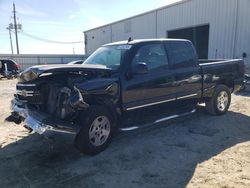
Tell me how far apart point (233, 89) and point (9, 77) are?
18275mm

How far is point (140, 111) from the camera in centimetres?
581

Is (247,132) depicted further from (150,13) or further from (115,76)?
(150,13)

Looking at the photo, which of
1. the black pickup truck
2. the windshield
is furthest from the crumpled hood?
the windshield

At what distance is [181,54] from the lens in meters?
6.73

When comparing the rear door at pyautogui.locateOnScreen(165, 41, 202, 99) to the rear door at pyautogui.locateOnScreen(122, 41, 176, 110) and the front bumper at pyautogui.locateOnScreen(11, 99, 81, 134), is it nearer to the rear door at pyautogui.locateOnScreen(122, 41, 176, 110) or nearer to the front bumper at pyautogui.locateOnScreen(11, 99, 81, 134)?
the rear door at pyautogui.locateOnScreen(122, 41, 176, 110)

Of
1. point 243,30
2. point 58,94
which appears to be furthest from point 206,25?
point 58,94

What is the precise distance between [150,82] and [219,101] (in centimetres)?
281

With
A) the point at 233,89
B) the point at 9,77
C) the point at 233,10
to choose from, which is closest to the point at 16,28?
the point at 9,77

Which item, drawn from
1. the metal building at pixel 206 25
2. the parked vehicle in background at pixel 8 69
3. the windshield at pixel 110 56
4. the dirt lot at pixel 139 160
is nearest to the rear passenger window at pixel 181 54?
the windshield at pixel 110 56

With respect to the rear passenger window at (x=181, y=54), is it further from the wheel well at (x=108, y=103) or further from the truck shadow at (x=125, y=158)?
the wheel well at (x=108, y=103)

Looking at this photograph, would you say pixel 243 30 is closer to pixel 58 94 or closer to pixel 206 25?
pixel 206 25

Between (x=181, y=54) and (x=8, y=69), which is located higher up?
(x=181, y=54)

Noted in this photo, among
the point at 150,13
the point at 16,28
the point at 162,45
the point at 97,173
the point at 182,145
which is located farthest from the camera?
the point at 16,28

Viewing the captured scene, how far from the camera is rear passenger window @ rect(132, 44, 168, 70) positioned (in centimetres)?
583
